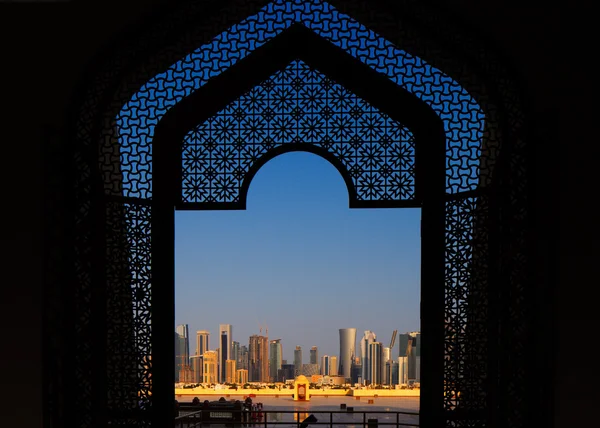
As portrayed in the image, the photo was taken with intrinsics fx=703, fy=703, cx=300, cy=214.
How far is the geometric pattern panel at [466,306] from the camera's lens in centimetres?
338

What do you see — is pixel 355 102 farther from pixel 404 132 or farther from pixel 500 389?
pixel 500 389

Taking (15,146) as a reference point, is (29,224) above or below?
below

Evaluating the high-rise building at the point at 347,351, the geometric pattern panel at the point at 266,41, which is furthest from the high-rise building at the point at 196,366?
the geometric pattern panel at the point at 266,41

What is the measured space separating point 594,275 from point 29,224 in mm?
2629

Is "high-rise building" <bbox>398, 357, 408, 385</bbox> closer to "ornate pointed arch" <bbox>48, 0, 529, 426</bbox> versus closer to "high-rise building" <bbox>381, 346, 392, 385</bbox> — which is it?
"high-rise building" <bbox>381, 346, 392, 385</bbox>

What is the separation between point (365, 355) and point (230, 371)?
3.55 meters

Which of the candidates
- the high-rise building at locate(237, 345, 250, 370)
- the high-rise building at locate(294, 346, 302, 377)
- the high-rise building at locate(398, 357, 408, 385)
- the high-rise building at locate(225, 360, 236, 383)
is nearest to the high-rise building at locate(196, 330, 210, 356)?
the high-rise building at locate(225, 360, 236, 383)

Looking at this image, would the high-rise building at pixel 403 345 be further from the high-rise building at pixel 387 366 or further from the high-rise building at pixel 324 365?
the high-rise building at pixel 324 365

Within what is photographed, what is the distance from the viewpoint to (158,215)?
3490mm

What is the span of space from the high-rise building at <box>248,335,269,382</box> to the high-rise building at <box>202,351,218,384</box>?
81 cm

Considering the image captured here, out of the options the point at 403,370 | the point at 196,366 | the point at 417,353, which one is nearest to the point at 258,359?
the point at 196,366

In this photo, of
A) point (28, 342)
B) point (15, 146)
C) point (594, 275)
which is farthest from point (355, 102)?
point (28, 342)

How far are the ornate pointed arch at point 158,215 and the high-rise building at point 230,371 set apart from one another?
12.5 metres

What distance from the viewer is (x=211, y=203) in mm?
3541
